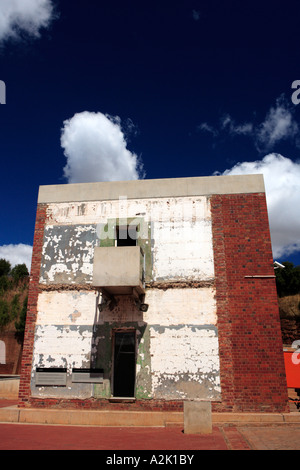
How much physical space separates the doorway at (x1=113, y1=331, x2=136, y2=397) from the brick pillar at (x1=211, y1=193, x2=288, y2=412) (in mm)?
2575

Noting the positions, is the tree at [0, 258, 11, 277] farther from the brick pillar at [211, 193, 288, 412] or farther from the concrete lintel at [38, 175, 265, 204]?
the brick pillar at [211, 193, 288, 412]

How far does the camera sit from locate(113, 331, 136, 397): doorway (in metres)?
10.3

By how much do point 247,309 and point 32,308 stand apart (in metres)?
6.78

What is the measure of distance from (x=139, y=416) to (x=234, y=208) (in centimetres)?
681

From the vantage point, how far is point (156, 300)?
1059cm

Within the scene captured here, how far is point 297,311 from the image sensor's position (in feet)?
91.3

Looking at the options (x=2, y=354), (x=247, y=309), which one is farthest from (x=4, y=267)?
(x=247, y=309)

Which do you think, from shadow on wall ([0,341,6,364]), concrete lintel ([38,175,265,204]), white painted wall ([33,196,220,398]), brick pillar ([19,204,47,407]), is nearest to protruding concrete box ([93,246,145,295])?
white painted wall ([33,196,220,398])

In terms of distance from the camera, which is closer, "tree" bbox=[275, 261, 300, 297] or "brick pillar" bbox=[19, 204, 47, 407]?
"brick pillar" bbox=[19, 204, 47, 407]

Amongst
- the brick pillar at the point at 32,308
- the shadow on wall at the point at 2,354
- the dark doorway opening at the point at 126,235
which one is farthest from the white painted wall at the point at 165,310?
the shadow on wall at the point at 2,354

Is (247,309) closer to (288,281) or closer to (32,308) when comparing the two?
(32,308)

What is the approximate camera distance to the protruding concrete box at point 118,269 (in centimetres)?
967
